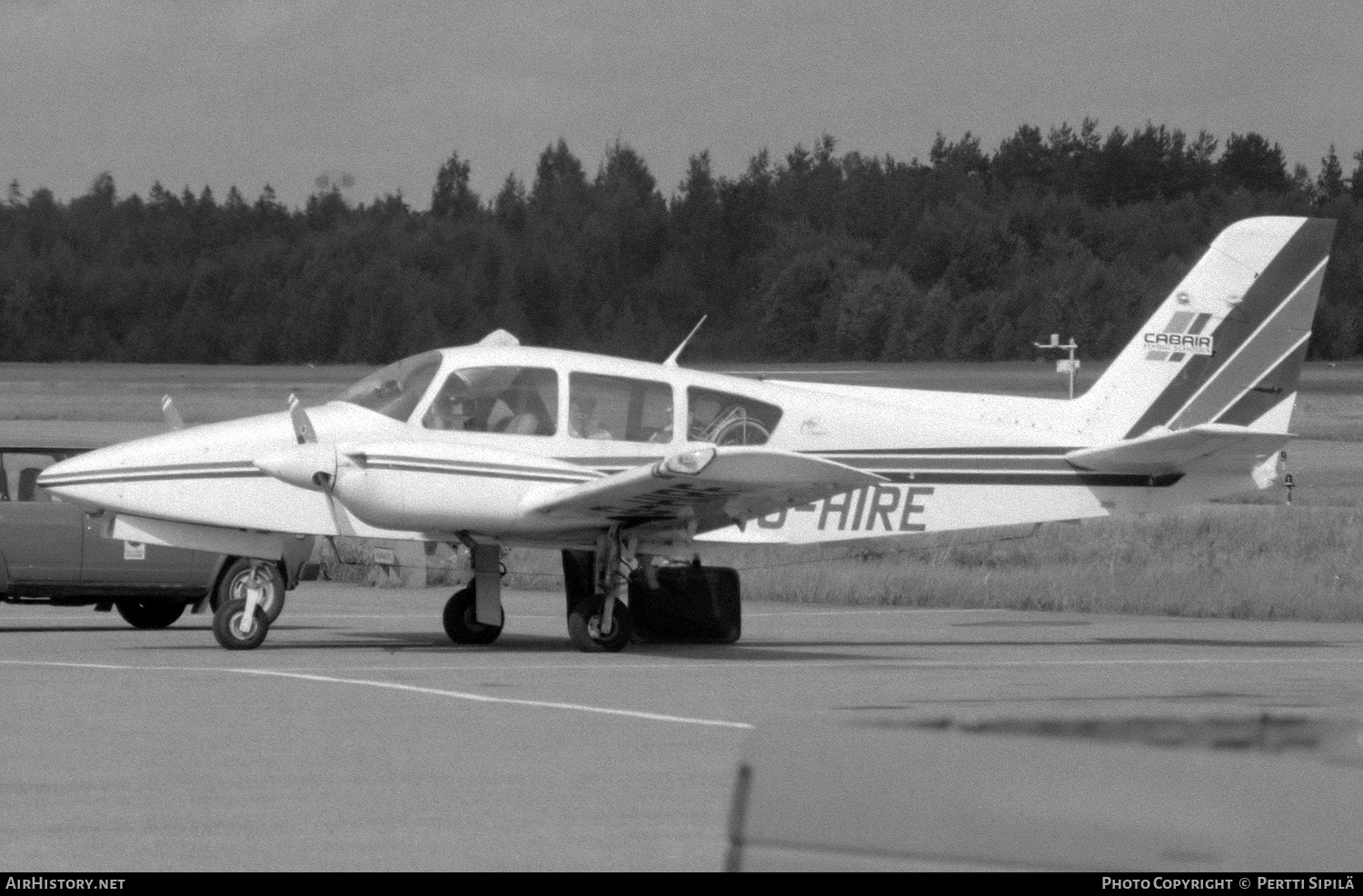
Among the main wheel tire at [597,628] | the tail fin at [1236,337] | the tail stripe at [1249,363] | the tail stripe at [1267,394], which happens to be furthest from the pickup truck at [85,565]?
the tail stripe at [1267,394]

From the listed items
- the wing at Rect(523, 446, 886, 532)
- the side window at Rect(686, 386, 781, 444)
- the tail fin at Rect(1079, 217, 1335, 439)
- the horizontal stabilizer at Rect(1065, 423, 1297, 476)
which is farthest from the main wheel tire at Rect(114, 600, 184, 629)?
the tail fin at Rect(1079, 217, 1335, 439)

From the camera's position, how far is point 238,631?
14.1 meters

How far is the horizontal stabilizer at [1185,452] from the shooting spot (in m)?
15.4

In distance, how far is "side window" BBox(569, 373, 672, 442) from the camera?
1475 cm

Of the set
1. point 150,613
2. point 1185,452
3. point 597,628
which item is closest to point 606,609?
point 597,628

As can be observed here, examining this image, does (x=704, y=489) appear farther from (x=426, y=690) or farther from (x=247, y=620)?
(x=247, y=620)

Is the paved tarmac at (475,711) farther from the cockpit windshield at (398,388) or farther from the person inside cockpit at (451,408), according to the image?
the cockpit windshield at (398,388)

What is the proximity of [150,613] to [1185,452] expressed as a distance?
899 centimetres

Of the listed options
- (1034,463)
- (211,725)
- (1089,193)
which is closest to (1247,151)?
(1089,193)

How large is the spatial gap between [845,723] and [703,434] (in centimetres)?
1188

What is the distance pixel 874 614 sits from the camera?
20.3m

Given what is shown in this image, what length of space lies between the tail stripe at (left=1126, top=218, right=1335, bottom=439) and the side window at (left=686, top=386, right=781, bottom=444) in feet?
11.8

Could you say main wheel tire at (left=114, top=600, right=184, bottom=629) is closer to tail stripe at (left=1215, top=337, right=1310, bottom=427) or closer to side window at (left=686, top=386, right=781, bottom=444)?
side window at (left=686, top=386, right=781, bottom=444)

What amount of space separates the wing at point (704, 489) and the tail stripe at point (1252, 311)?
3.94 m
